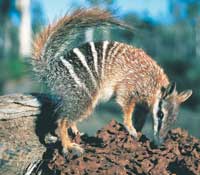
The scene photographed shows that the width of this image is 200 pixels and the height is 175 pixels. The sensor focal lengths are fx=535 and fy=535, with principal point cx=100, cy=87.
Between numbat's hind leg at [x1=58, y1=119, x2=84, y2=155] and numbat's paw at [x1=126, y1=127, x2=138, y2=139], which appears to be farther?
numbat's paw at [x1=126, y1=127, x2=138, y2=139]

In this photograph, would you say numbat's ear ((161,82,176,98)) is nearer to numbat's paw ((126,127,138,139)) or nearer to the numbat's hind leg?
numbat's paw ((126,127,138,139))

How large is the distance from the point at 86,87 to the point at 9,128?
991 mm

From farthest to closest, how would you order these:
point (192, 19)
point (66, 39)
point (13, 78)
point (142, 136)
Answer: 1. point (192, 19)
2. point (13, 78)
3. point (66, 39)
4. point (142, 136)

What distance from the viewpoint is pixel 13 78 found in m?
29.9

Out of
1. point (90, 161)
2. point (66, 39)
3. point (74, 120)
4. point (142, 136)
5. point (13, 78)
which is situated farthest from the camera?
point (13, 78)

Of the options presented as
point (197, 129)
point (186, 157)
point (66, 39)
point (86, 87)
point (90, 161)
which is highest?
point (197, 129)

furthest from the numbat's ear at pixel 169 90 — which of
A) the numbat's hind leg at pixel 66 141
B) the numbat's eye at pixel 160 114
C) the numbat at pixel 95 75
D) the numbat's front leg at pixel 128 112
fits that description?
the numbat's hind leg at pixel 66 141

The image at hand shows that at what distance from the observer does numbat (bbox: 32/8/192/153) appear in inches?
225

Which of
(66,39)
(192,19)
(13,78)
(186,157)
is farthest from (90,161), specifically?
(192,19)

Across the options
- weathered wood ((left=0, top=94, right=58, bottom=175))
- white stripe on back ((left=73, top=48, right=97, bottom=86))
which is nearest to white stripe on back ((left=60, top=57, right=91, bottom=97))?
white stripe on back ((left=73, top=48, right=97, bottom=86))

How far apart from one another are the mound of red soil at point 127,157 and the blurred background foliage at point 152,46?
145 centimetres

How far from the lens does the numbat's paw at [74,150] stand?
4.94 m

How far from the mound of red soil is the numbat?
0.25 metres

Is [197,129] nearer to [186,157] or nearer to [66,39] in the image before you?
[66,39]
